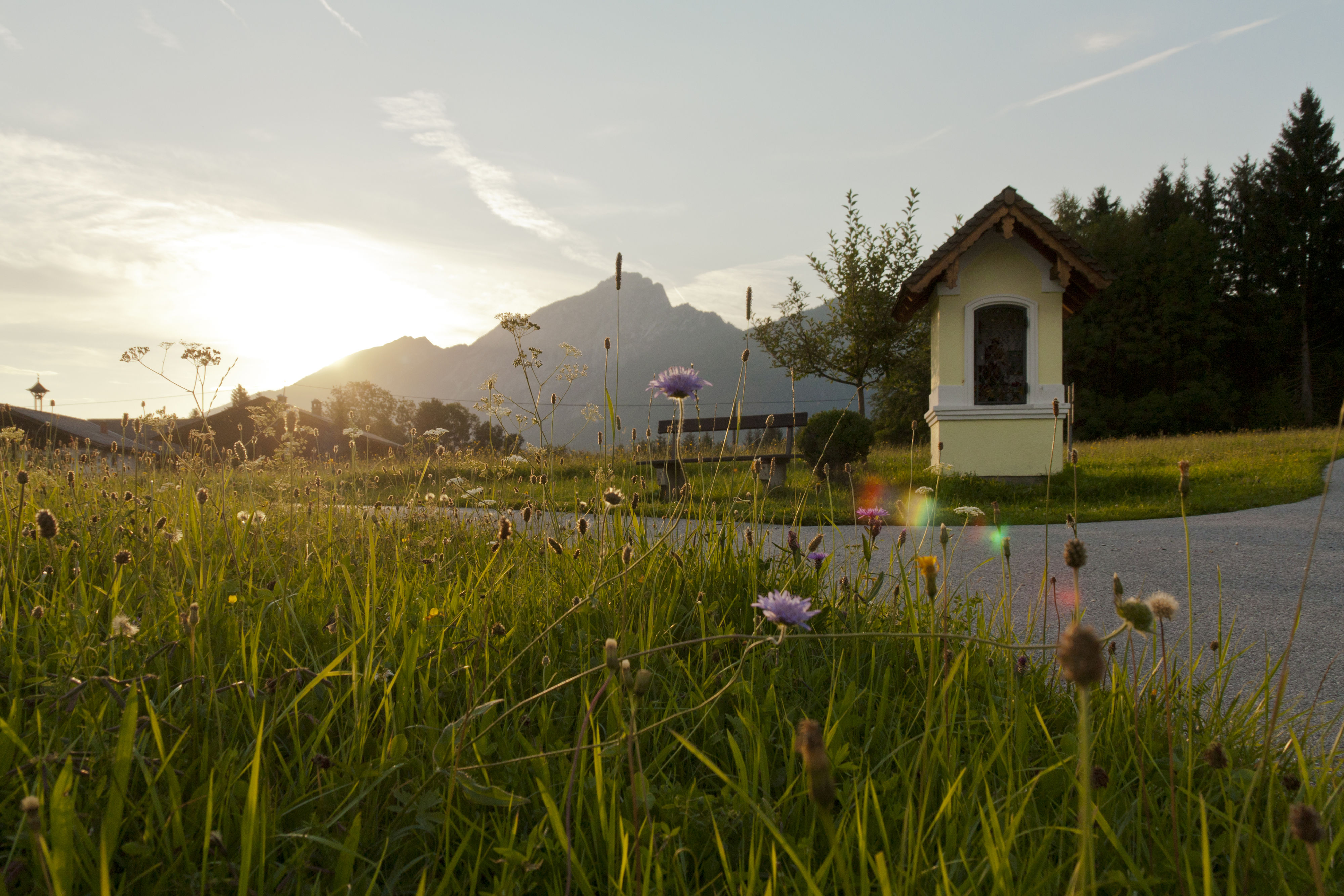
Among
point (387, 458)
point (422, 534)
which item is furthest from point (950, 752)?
point (387, 458)

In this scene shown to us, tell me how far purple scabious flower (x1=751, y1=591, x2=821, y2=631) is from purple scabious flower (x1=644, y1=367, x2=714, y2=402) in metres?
1.11

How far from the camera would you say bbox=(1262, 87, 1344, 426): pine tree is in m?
39.6

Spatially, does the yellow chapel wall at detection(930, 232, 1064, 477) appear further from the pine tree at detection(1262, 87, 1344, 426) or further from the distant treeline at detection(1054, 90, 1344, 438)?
the pine tree at detection(1262, 87, 1344, 426)

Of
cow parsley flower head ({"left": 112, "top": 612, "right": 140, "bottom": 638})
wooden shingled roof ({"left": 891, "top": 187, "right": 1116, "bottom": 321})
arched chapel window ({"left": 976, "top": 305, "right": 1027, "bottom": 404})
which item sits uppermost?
wooden shingled roof ({"left": 891, "top": 187, "right": 1116, "bottom": 321})

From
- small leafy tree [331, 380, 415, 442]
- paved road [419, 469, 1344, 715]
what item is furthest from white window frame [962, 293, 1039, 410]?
small leafy tree [331, 380, 415, 442]

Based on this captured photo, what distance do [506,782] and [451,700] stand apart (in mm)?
385

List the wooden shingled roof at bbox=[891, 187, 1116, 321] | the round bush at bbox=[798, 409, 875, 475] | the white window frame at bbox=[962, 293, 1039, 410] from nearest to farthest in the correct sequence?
the wooden shingled roof at bbox=[891, 187, 1116, 321]
the white window frame at bbox=[962, 293, 1039, 410]
the round bush at bbox=[798, 409, 875, 475]

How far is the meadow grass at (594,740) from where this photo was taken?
3.94 feet

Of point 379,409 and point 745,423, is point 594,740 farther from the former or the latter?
point 379,409

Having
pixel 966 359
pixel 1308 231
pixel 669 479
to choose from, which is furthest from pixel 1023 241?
pixel 1308 231

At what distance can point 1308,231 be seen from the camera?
131ft

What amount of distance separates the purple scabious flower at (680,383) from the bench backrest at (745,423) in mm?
763

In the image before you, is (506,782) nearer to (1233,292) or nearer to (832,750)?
(832,750)

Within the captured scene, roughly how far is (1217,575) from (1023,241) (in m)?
7.32
